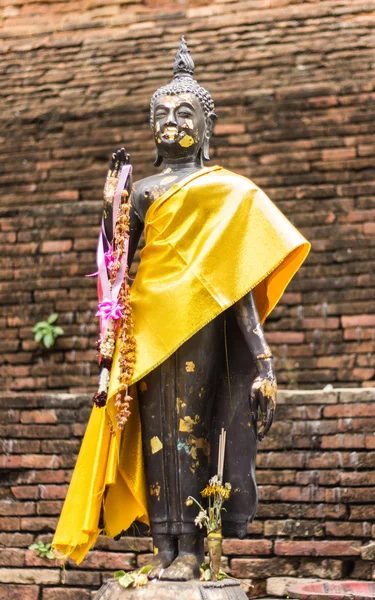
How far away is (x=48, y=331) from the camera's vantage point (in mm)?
6664

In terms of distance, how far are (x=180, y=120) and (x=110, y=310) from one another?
772 mm

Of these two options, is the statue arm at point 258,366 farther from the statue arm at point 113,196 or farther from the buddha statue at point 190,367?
the statue arm at point 113,196

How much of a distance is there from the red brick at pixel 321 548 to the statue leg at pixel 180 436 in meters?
1.72

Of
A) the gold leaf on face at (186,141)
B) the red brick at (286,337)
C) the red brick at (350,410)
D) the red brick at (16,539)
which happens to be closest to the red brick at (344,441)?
the red brick at (350,410)

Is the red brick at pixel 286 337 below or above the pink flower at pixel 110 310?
above

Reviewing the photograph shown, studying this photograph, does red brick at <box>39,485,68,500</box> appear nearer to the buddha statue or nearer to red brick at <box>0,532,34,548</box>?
red brick at <box>0,532,34,548</box>

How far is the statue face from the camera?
4.00 meters

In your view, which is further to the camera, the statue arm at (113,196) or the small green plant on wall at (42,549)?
the small green plant on wall at (42,549)

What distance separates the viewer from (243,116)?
6.92m

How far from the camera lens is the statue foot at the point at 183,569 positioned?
366cm

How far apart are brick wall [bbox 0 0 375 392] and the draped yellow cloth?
8.16 feet

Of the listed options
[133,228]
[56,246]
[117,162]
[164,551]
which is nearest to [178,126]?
[117,162]

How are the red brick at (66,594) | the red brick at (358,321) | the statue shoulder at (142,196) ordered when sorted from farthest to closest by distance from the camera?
the red brick at (358,321), the red brick at (66,594), the statue shoulder at (142,196)

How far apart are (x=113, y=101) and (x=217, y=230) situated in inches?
143
